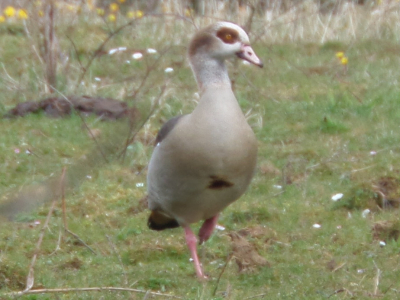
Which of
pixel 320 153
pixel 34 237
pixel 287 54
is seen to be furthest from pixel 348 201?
pixel 287 54

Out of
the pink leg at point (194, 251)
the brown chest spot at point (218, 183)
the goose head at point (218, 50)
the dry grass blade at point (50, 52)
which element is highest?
the goose head at point (218, 50)

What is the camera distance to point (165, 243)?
5.49 metres

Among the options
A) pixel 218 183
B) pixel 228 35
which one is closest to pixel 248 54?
pixel 228 35

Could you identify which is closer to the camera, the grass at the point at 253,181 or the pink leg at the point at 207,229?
the grass at the point at 253,181

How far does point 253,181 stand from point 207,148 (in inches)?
100

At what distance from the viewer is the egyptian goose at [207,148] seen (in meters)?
4.42

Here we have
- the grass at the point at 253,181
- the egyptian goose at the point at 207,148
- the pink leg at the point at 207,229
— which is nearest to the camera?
the egyptian goose at the point at 207,148

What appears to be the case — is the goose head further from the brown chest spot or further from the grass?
the grass

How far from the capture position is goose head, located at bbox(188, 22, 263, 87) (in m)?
4.74

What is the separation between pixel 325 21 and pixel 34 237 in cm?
788

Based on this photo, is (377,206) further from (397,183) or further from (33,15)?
(33,15)

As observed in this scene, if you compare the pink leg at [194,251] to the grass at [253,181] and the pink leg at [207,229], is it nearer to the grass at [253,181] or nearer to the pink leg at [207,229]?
the grass at [253,181]

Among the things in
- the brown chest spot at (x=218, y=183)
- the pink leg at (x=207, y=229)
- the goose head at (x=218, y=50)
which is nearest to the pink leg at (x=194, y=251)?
the pink leg at (x=207, y=229)

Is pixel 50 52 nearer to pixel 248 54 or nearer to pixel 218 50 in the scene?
pixel 218 50
